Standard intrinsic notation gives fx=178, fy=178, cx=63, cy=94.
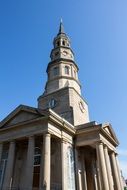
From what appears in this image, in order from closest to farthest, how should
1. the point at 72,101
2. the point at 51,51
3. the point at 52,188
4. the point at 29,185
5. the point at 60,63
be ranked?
the point at 29,185, the point at 52,188, the point at 72,101, the point at 60,63, the point at 51,51

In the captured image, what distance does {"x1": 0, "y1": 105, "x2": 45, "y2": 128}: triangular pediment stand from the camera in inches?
719

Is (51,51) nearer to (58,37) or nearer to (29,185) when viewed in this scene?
(58,37)

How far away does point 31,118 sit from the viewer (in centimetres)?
1802

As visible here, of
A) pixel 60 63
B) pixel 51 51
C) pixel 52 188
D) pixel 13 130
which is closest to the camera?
pixel 52 188

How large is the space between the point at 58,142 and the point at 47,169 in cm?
406

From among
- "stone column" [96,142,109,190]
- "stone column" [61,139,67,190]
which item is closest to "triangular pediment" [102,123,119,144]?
"stone column" [96,142,109,190]

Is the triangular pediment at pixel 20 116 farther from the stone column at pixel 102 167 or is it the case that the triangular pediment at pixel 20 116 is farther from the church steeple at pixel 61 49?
the church steeple at pixel 61 49

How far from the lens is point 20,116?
767 inches

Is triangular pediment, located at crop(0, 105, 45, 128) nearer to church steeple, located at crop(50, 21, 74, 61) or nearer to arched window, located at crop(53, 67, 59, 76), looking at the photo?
arched window, located at crop(53, 67, 59, 76)

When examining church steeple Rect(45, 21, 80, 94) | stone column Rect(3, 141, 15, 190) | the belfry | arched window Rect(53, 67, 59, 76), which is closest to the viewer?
stone column Rect(3, 141, 15, 190)

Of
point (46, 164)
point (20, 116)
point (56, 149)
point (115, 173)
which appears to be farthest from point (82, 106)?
point (46, 164)

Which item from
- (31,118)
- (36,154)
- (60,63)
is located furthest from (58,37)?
(36,154)

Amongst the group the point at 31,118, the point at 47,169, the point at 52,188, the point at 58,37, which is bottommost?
the point at 52,188

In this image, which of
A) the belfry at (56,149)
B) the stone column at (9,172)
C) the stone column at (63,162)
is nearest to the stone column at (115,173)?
the belfry at (56,149)
